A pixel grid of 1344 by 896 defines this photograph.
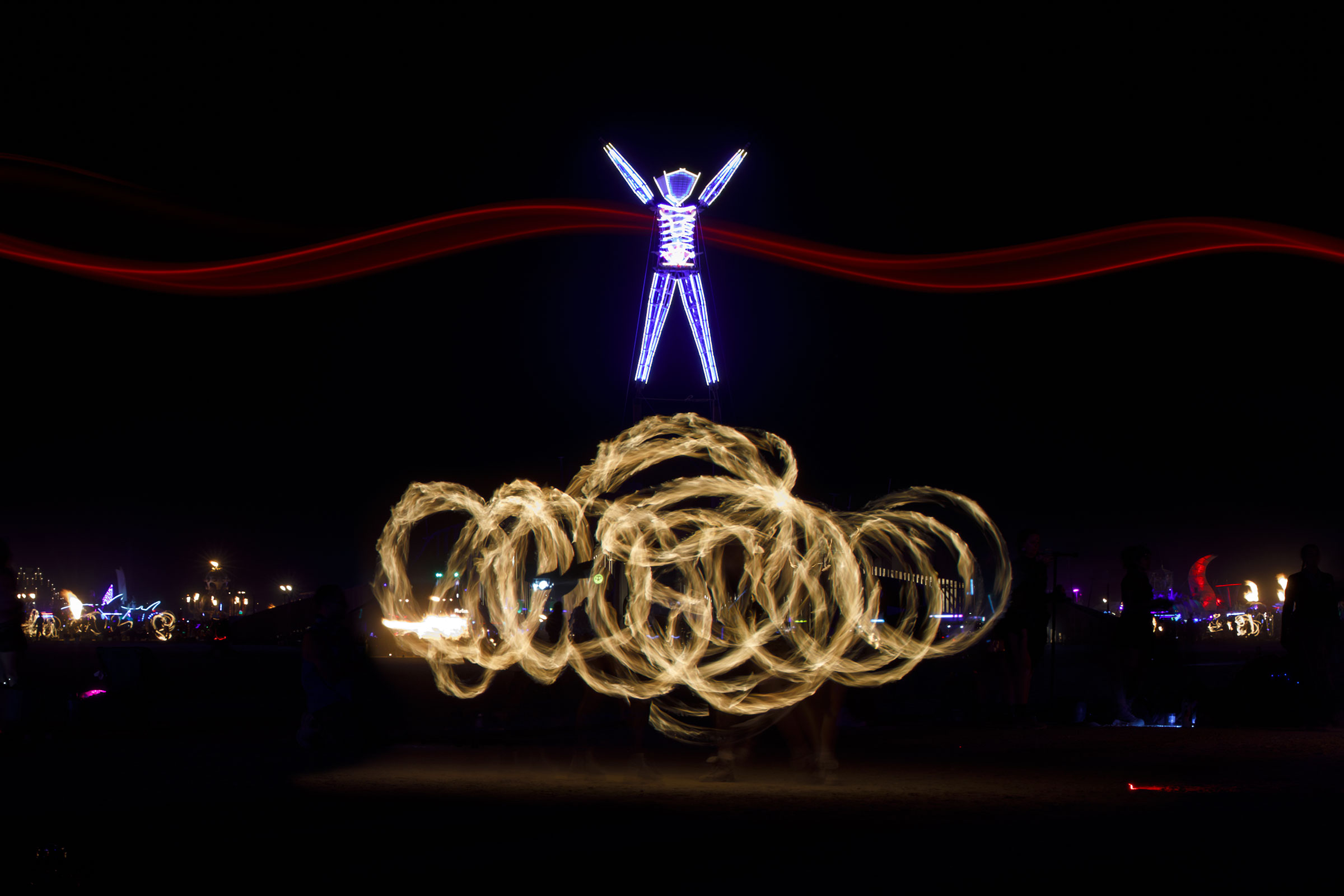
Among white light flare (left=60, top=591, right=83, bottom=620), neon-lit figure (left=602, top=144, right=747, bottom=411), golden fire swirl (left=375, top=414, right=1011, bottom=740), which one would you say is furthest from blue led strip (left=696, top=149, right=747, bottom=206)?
white light flare (left=60, top=591, right=83, bottom=620)

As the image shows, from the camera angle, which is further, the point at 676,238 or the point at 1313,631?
the point at 676,238

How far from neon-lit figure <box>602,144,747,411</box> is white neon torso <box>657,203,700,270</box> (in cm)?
2

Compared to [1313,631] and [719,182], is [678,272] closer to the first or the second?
[719,182]

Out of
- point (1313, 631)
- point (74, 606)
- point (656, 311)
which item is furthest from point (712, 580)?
point (74, 606)

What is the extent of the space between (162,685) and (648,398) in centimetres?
2741

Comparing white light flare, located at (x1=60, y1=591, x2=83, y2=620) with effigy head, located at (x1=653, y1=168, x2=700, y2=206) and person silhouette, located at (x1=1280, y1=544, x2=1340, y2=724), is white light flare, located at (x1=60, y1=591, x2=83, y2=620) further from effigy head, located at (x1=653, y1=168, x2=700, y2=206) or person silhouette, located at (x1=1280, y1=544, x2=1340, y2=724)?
person silhouette, located at (x1=1280, y1=544, x2=1340, y2=724)

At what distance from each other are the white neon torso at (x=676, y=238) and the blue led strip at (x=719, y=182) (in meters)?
1.32

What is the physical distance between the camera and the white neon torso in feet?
124

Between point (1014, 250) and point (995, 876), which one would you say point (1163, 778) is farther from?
point (1014, 250)

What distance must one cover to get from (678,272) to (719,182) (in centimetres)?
375

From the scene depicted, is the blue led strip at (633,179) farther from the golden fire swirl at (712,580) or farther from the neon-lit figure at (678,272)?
the golden fire swirl at (712,580)

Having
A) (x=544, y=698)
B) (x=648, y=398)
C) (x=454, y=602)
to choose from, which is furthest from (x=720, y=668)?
(x=648, y=398)

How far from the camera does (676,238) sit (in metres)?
37.9

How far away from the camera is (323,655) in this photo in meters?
9.28
